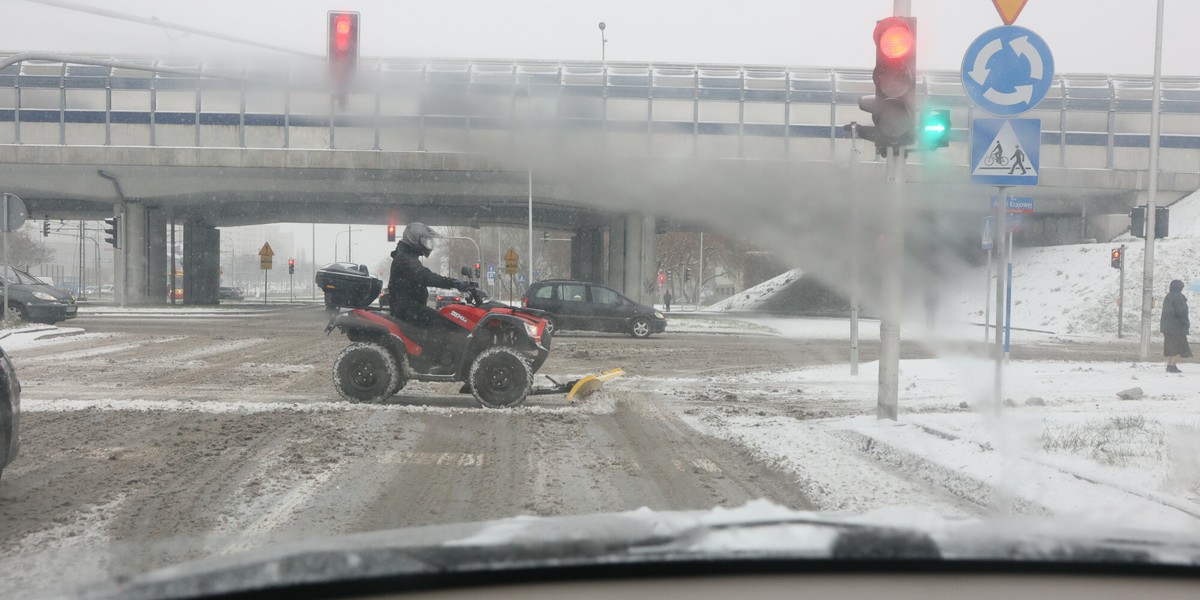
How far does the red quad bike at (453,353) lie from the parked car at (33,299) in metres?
15.7

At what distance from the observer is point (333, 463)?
6.46 m

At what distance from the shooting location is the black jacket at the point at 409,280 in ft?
30.1

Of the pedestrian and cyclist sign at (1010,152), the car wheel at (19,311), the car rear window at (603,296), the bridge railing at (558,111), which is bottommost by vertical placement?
the car wheel at (19,311)

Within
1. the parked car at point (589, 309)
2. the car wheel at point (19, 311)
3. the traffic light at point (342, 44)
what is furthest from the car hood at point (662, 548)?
the car wheel at point (19, 311)

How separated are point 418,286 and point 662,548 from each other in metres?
7.56

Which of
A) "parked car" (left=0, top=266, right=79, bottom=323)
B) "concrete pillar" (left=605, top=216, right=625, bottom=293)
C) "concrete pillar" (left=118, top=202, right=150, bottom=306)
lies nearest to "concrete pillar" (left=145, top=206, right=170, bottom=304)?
"concrete pillar" (left=118, top=202, right=150, bottom=306)

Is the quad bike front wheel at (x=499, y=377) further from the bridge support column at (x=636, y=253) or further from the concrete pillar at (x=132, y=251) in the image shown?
the concrete pillar at (x=132, y=251)

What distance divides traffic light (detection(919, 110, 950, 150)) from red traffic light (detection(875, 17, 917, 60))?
26.7 inches

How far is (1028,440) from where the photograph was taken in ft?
23.6

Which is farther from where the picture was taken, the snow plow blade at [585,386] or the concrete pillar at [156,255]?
the concrete pillar at [156,255]

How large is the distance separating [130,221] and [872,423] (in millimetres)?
39658

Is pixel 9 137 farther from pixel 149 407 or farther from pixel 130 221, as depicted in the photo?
pixel 149 407

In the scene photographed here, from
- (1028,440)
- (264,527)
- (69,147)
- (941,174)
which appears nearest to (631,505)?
(264,527)

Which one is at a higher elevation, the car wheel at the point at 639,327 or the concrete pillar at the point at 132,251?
the concrete pillar at the point at 132,251
